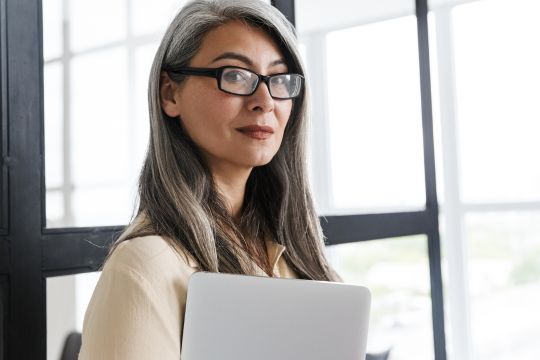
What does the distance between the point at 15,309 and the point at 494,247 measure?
10.2 feet

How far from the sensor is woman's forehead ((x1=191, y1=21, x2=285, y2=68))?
925 mm

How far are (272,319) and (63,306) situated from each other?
0.62m

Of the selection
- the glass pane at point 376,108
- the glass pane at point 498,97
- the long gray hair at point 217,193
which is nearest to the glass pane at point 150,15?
the long gray hair at point 217,193

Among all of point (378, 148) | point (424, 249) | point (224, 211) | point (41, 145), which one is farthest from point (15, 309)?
point (424, 249)

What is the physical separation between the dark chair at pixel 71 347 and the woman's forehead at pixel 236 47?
1.89 feet

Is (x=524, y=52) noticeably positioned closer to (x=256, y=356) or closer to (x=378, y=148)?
(x=378, y=148)

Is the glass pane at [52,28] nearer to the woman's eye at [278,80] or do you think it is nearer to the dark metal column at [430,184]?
the woman's eye at [278,80]

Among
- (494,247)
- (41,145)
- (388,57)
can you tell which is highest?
(388,57)

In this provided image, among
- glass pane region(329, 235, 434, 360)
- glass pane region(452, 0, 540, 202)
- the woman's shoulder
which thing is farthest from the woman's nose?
glass pane region(452, 0, 540, 202)

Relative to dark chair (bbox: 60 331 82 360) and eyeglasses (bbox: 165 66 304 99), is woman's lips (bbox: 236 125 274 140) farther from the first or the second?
dark chair (bbox: 60 331 82 360)

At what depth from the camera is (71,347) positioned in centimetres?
112

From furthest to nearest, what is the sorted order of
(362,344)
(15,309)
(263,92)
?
(15,309) < (263,92) < (362,344)

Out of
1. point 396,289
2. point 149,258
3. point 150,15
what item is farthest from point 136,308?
point 396,289

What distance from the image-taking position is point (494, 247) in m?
3.57
